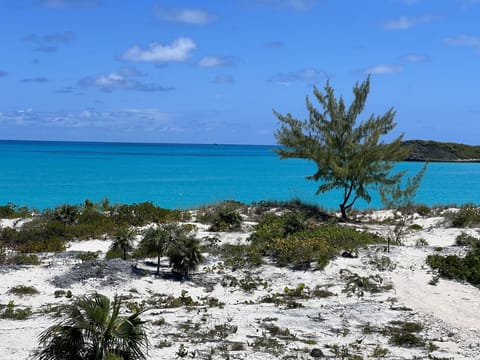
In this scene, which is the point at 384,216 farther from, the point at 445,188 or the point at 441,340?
the point at 445,188

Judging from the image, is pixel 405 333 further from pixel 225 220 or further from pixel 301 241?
pixel 225 220

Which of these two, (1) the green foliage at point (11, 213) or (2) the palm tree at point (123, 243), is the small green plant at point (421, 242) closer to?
(2) the palm tree at point (123, 243)

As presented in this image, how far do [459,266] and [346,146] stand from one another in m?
12.7

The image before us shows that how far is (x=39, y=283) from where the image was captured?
15.1 m

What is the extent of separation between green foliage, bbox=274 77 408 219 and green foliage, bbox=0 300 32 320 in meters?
18.7

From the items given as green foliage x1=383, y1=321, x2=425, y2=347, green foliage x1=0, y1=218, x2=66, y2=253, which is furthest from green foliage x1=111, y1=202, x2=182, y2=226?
green foliage x1=383, y1=321, x2=425, y2=347

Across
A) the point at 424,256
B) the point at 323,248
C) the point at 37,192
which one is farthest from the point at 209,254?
the point at 37,192

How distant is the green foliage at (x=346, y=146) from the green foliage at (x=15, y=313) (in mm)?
18699

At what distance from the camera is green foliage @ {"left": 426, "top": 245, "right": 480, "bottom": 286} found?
16.5 meters

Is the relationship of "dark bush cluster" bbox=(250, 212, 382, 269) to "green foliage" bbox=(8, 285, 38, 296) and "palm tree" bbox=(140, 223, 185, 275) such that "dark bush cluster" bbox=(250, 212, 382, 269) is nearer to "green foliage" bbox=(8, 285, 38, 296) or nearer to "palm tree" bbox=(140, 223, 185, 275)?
"palm tree" bbox=(140, 223, 185, 275)

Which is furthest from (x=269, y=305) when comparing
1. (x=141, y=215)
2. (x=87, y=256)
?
(x=141, y=215)

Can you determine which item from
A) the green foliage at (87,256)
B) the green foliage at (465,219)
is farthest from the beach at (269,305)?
the green foliage at (465,219)

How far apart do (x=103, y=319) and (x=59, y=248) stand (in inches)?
525

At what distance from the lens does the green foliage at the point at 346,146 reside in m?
28.5
